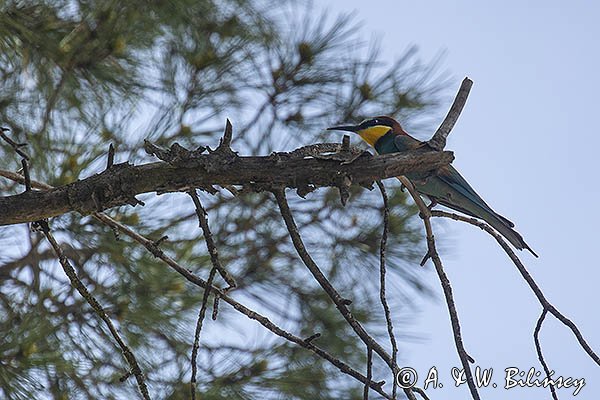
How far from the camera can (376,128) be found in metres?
1.46

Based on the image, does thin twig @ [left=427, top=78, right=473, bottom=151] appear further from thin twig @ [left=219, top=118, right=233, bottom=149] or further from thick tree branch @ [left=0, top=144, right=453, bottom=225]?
thin twig @ [left=219, top=118, right=233, bottom=149]

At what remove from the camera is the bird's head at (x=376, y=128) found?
143cm

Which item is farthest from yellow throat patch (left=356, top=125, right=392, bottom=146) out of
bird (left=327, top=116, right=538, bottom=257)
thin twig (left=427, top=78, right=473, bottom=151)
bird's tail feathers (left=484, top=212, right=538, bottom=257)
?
thin twig (left=427, top=78, right=473, bottom=151)

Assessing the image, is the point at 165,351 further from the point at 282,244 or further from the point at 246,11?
the point at 246,11

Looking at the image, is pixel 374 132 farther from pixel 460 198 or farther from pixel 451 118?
pixel 451 118

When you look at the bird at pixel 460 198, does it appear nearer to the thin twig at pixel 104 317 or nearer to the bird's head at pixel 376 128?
the bird's head at pixel 376 128

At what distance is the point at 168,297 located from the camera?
1.74 m

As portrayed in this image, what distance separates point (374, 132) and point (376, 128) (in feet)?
0.05

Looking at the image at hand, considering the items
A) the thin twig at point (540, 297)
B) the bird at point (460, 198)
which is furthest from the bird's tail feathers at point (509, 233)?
the thin twig at point (540, 297)

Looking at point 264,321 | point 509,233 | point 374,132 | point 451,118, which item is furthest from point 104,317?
point 374,132

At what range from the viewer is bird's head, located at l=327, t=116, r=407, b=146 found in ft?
4.70

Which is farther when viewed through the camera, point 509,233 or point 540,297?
point 509,233

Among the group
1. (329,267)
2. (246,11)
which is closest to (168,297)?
(329,267)

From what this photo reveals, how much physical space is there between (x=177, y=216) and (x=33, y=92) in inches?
15.0
